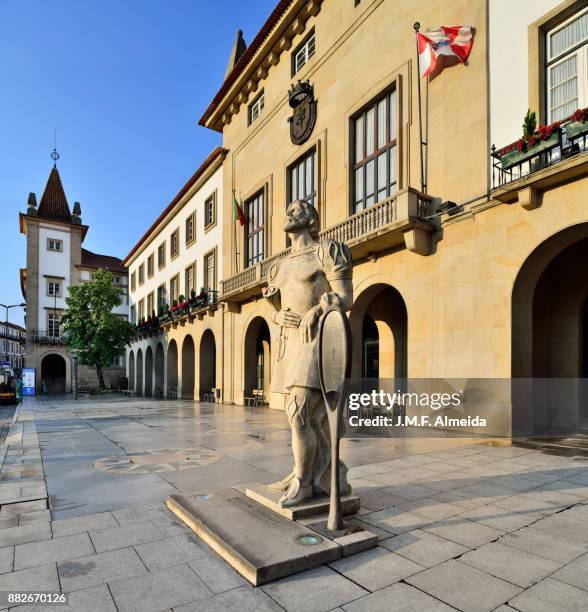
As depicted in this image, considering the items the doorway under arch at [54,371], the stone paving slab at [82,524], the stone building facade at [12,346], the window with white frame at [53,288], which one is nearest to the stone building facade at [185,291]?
the window with white frame at [53,288]

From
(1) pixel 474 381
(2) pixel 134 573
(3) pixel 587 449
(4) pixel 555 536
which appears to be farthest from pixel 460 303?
(2) pixel 134 573

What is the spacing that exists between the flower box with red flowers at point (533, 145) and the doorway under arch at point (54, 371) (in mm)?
53658

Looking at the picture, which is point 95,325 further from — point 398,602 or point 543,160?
point 398,602

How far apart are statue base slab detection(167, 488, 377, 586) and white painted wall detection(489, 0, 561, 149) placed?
1004 cm

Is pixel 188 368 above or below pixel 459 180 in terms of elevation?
below

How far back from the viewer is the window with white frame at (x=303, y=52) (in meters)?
18.7

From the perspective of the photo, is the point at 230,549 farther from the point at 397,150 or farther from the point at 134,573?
the point at 397,150

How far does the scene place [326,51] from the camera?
1719 cm

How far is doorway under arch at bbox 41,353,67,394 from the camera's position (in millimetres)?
52844

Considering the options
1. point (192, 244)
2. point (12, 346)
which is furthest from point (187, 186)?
point (12, 346)

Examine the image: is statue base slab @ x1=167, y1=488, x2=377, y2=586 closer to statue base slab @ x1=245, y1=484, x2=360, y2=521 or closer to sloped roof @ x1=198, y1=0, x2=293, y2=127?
statue base slab @ x1=245, y1=484, x2=360, y2=521

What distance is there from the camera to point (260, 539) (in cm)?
370

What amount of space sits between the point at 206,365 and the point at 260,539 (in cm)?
2538

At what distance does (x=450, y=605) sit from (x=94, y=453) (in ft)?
25.3
